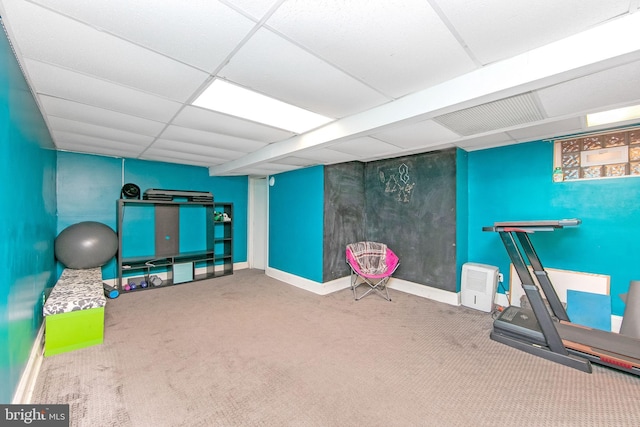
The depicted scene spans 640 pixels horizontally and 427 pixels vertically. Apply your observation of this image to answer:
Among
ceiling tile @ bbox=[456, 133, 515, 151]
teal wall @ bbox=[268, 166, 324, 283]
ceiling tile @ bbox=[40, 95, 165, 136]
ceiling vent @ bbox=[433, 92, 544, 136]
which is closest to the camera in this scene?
ceiling vent @ bbox=[433, 92, 544, 136]

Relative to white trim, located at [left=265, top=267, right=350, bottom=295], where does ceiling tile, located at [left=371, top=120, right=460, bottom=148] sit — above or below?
above

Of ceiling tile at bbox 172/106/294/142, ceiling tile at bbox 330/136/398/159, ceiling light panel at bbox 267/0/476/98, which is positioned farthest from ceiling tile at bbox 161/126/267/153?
ceiling light panel at bbox 267/0/476/98

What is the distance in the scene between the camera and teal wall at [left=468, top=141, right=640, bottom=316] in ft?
9.09

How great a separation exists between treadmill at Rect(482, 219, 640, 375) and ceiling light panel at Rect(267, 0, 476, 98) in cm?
181

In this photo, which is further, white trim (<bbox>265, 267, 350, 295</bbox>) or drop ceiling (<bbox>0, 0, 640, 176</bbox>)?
white trim (<bbox>265, 267, 350, 295</bbox>)

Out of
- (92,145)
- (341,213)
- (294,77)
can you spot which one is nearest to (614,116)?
(294,77)

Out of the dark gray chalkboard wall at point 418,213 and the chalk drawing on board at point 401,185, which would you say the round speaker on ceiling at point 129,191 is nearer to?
the dark gray chalkboard wall at point 418,213

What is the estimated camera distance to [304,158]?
12.3ft

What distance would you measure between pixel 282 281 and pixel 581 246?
4.30 metres

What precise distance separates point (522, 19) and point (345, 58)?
36.0 inches

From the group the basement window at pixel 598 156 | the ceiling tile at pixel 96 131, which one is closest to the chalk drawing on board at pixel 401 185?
the basement window at pixel 598 156

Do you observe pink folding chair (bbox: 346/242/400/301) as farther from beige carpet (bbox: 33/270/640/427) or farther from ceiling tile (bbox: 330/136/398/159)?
ceiling tile (bbox: 330/136/398/159)

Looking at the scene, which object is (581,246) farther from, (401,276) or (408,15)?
(408,15)

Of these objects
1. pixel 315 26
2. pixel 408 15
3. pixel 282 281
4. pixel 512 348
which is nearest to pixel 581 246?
pixel 512 348
